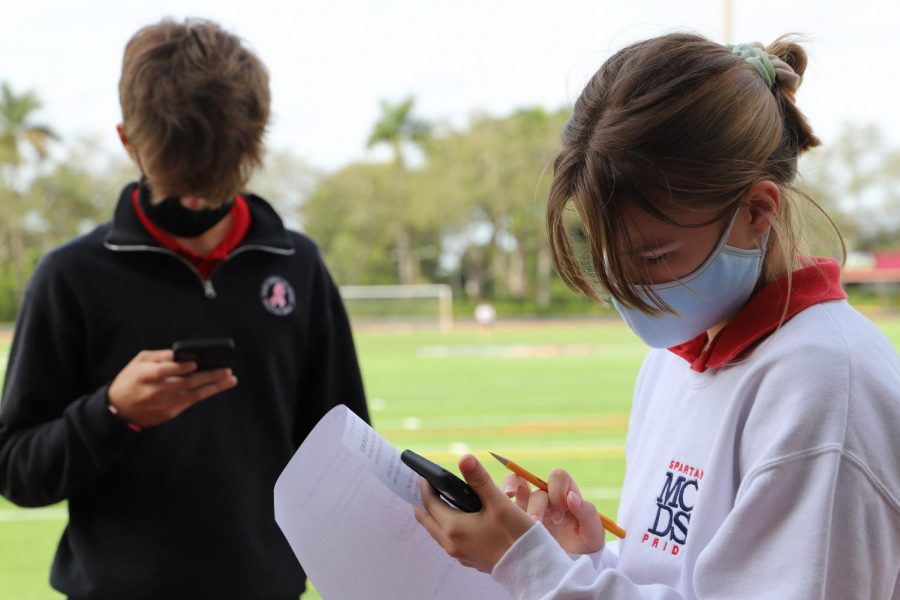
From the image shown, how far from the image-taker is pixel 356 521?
1.50m

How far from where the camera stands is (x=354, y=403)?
7.93 feet

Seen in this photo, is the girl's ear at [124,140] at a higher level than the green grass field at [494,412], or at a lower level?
higher

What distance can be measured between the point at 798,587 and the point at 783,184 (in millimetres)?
603

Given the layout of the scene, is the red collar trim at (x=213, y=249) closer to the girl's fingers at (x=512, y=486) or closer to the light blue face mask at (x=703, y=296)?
the girl's fingers at (x=512, y=486)

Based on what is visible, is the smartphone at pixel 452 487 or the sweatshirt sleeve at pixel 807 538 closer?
the sweatshirt sleeve at pixel 807 538

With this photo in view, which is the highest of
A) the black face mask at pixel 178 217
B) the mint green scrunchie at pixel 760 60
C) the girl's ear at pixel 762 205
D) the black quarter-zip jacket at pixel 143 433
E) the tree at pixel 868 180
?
the mint green scrunchie at pixel 760 60

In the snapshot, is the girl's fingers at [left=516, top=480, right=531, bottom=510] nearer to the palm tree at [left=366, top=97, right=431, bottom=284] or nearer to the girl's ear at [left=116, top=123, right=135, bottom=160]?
Answer: the girl's ear at [left=116, top=123, right=135, bottom=160]

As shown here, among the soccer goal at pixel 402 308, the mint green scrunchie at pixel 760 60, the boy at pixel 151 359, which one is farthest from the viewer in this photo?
the soccer goal at pixel 402 308

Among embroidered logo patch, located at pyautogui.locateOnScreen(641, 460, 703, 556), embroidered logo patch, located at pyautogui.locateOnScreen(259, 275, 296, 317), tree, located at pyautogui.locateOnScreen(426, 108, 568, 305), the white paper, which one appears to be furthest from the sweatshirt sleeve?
tree, located at pyautogui.locateOnScreen(426, 108, 568, 305)

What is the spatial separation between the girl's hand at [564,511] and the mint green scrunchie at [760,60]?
2.33 feet

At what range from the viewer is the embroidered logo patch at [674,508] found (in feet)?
4.74

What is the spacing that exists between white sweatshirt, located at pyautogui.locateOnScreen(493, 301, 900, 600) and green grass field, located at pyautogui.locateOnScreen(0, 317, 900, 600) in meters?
3.52

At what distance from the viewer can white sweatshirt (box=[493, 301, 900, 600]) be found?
1.16 m

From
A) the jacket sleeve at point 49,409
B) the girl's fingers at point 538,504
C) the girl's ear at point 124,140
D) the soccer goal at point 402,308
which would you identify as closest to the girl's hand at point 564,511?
the girl's fingers at point 538,504
